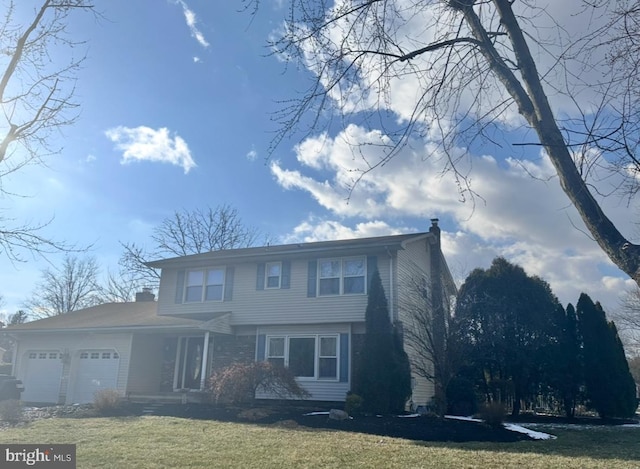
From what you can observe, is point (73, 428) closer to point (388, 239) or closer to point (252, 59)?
point (252, 59)

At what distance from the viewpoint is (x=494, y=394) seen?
1853 centimetres

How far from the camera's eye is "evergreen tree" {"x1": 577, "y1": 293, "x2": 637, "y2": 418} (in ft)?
55.0

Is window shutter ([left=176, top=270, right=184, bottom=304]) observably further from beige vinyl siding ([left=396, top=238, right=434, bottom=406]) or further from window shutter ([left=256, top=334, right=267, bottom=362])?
beige vinyl siding ([left=396, top=238, right=434, bottom=406])

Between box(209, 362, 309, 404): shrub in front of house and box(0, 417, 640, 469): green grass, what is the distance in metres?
2.82

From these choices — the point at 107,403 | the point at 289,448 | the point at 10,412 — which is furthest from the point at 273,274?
the point at 289,448

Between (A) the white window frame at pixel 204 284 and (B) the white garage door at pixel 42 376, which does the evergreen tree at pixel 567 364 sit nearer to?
(A) the white window frame at pixel 204 284

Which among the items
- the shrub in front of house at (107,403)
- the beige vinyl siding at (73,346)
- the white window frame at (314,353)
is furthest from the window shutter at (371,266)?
the beige vinyl siding at (73,346)

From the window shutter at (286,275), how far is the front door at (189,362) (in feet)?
14.6

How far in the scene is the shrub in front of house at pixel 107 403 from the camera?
15461 mm

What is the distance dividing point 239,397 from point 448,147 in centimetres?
1188

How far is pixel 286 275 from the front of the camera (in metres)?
19.5

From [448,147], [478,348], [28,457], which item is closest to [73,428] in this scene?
[28,457]

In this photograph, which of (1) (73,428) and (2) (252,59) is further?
(1) (73,428)

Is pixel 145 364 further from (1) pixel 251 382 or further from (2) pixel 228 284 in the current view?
(1) pixel 251 382
